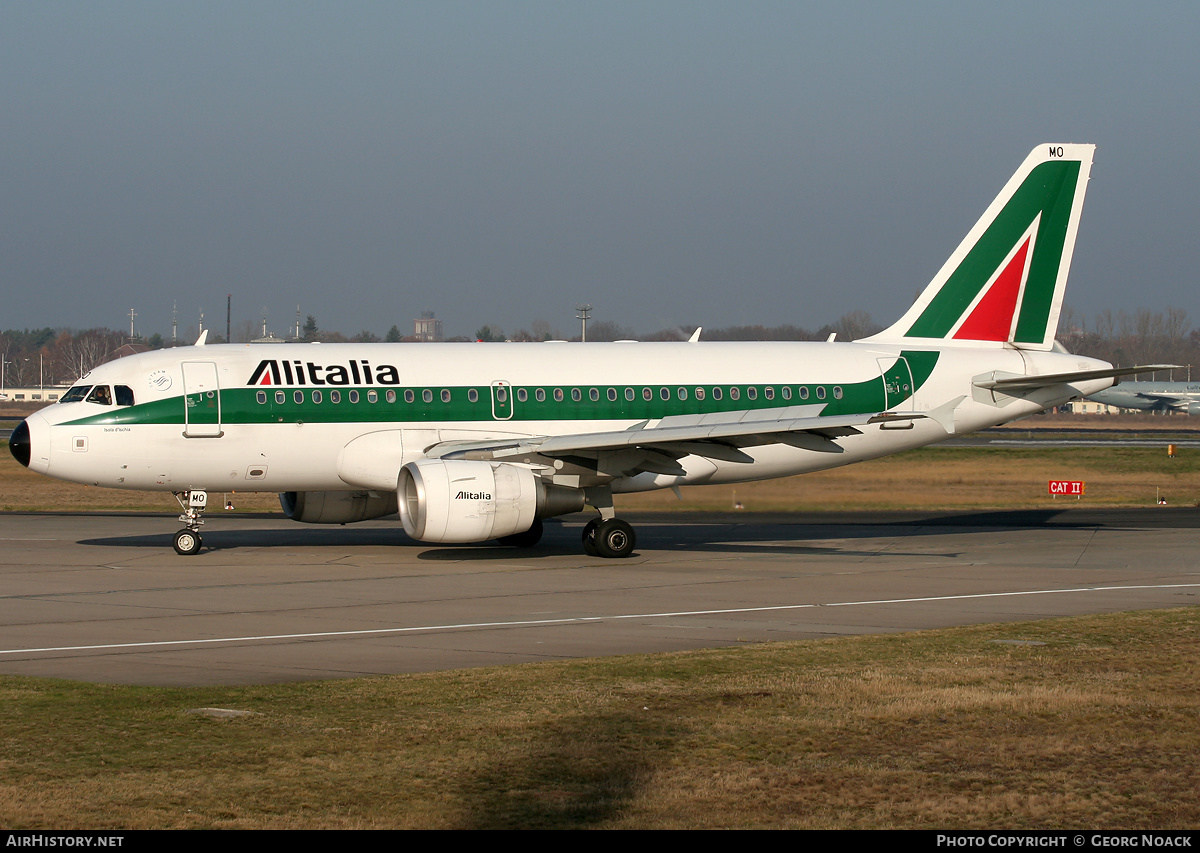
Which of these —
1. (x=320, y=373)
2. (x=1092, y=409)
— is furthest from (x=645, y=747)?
(x=1092, y=409)

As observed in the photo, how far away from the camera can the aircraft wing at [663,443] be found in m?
24.3

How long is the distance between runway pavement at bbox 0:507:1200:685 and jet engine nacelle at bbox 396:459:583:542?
35.8 inches

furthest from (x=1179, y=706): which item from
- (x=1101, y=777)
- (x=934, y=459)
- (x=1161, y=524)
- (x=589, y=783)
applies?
(x=934, y=459)

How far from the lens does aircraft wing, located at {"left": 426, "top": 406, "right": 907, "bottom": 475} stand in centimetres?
2427

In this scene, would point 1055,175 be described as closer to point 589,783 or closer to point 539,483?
point 539,483

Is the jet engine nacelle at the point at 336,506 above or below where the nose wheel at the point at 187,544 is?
above

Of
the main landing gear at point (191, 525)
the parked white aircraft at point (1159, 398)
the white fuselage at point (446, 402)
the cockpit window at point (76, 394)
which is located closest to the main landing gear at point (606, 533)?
the white fuselage at point (446, 402)

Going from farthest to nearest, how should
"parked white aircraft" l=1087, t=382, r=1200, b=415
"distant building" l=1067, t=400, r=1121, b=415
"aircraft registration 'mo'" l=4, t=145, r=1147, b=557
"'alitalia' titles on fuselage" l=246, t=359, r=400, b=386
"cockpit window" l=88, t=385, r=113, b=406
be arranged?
"distant building" l=1067, t=400, r=1121, b=415
"parked white aircraft" l=1087, t=382, r=1200, b=415
"'alitalia' titles on fuselage" l=246, t=359, r=400, b=386
"cockpit window" l=88, t=385, r=113, b=406
"aircraft registration 'mo'" l=4, t=145, r=1147, b=557

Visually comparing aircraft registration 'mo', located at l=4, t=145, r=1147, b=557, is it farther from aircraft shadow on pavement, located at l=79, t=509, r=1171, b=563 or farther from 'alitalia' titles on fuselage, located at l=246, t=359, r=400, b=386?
aircraft shadow on pavement, located at l=79, t=509, r=1171, b=563

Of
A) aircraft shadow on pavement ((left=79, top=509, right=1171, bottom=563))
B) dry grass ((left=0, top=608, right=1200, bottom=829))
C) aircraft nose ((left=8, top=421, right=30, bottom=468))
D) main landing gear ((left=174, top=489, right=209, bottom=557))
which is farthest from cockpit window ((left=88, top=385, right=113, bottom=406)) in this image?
dry grass ((left=0, top=608, right=1200, bottom=829))

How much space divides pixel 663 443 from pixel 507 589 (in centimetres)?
498

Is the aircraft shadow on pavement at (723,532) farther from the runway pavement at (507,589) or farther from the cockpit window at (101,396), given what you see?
the cockpit window at (101,396)

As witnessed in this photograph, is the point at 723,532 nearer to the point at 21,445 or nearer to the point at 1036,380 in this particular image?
the point at 1036,380

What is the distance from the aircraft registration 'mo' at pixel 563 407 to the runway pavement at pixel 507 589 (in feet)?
5.30
